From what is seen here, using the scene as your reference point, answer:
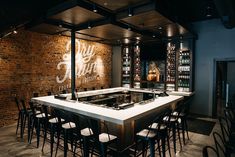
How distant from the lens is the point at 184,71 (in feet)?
20.8

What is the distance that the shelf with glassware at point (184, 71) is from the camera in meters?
6.27

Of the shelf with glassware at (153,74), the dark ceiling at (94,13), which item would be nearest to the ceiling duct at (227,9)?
the dark ceiling at (94,13)

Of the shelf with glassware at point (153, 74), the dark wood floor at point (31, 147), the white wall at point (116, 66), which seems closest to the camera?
the dark wood floor at point (31, 147)

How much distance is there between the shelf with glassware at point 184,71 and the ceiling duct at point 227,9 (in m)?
1.79

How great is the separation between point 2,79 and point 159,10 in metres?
4.57

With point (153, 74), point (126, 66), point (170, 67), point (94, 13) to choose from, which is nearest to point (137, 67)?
point (126, 66)

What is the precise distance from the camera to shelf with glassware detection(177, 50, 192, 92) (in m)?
6.27

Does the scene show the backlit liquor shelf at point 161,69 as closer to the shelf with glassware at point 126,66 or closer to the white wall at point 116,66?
the shelf with glassware at point 126,66

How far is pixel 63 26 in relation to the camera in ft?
15.4

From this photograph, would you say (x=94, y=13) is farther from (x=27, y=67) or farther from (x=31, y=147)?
(x=31, y=147)

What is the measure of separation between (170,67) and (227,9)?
3.13 metres

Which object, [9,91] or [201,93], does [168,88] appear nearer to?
[201,93]

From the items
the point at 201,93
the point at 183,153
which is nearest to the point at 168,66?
the point at 201,93

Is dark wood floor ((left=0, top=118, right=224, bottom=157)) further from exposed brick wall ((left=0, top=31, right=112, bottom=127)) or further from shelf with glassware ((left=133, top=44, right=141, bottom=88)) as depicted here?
shelf with glassware ((left=133, top=44, right=141, bottom=88))
